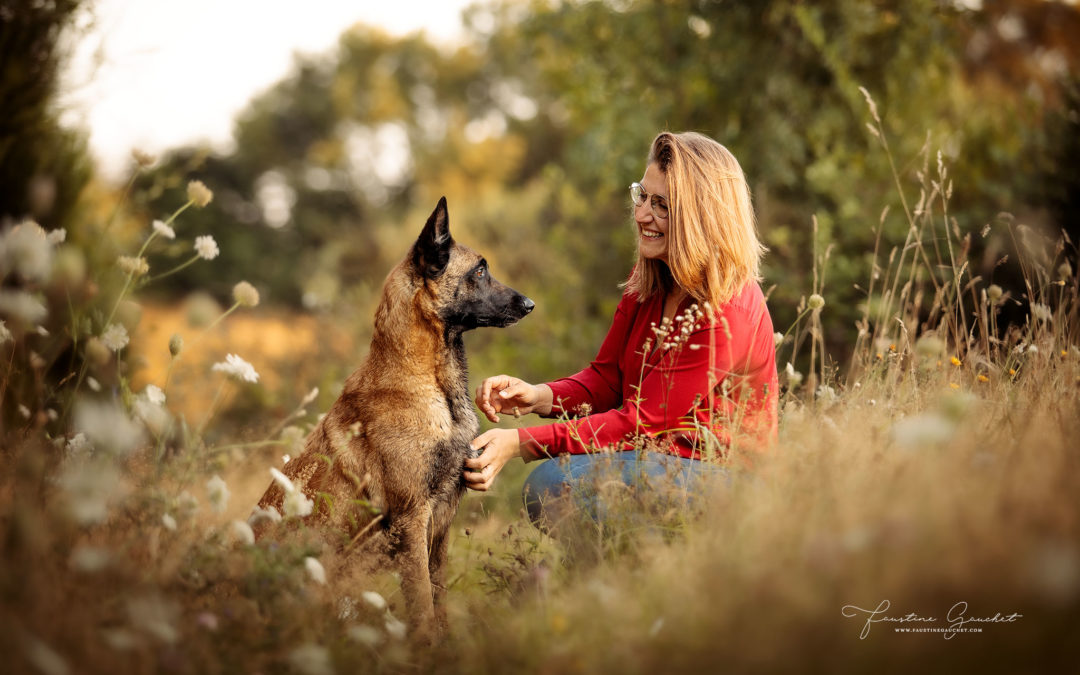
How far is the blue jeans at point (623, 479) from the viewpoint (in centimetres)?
265

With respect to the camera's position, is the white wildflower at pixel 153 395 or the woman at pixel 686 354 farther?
the woman at pixel 686 354

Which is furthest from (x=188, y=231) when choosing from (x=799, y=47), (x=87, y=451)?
(x=87, y=451)

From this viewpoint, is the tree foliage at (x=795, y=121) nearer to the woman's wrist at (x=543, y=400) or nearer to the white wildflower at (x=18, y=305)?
the white wildflower at (x=18, y=305)

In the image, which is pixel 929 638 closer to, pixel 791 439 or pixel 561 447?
pixel 791 439

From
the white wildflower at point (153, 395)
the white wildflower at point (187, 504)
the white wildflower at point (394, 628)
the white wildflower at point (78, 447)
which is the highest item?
the white wildflower at point (153, 395)

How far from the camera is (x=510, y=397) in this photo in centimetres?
335

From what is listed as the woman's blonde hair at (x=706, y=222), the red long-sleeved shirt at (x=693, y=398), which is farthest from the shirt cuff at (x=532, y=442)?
the woman's blonde hair at (x=706, y=222)

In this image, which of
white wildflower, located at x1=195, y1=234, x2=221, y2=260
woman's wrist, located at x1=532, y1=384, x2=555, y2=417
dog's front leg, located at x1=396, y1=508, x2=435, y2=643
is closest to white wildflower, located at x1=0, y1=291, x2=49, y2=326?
white wildflower, located at x1=195, y1=234, x2=221, y2=260

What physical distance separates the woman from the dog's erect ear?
0.64 m

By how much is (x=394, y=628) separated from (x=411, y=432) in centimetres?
99

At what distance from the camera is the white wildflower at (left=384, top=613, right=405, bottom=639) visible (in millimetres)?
2275

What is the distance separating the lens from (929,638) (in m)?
1.48

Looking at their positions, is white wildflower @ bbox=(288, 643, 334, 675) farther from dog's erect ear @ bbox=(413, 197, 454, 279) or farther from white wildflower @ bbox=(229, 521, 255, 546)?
dog's erect ear @ bbox=(413, 197, 454, 279)

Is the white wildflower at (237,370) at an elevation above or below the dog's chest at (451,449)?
above
